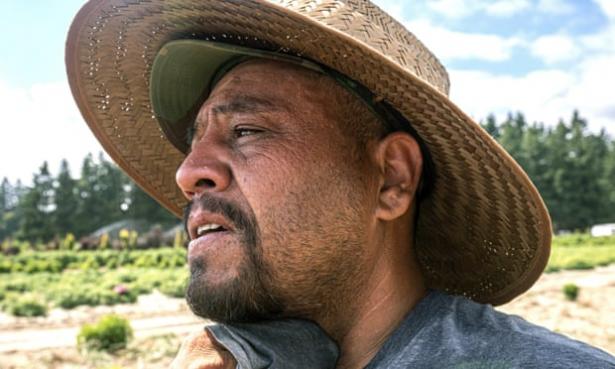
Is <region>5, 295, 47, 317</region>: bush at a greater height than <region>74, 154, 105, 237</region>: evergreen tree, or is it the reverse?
<region>5, 295, 47, 317</region>: bush

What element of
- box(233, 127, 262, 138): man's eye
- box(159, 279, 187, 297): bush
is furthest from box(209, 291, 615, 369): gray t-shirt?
box(159, 279, 187, 297): bush

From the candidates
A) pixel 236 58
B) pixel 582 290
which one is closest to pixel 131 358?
pixel 236 58

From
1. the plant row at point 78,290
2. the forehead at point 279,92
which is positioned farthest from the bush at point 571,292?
the forehead at point 279,92

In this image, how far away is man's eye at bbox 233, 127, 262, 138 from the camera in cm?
171

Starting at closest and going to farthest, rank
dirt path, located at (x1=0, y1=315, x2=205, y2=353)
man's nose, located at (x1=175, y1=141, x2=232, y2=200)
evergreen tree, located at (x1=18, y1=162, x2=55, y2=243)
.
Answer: man's nose, located at (x1=175, y1=141, x2=232, y2=200), dirt path, located at (x1=0, y1=315, x2=205, y2=353), evergreen tree, located at (x1=18, y1=162, x2=55, y2=243)

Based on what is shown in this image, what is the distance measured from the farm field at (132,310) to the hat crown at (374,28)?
4197 millimetres

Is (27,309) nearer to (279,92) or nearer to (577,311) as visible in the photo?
(577,311)

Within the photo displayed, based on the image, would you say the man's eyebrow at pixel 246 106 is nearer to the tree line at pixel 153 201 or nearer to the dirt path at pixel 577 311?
the dirt path at pixel 577 311

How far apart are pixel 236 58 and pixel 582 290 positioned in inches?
588

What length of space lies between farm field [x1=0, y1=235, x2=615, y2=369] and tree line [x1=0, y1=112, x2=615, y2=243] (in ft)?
103

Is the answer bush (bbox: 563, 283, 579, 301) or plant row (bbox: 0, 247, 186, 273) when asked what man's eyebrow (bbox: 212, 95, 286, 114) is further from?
plant row (bbox: 0, 247, 186, 273)

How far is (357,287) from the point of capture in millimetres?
1674

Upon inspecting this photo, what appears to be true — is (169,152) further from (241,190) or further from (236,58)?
(241,190)

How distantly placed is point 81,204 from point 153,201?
7.93m
